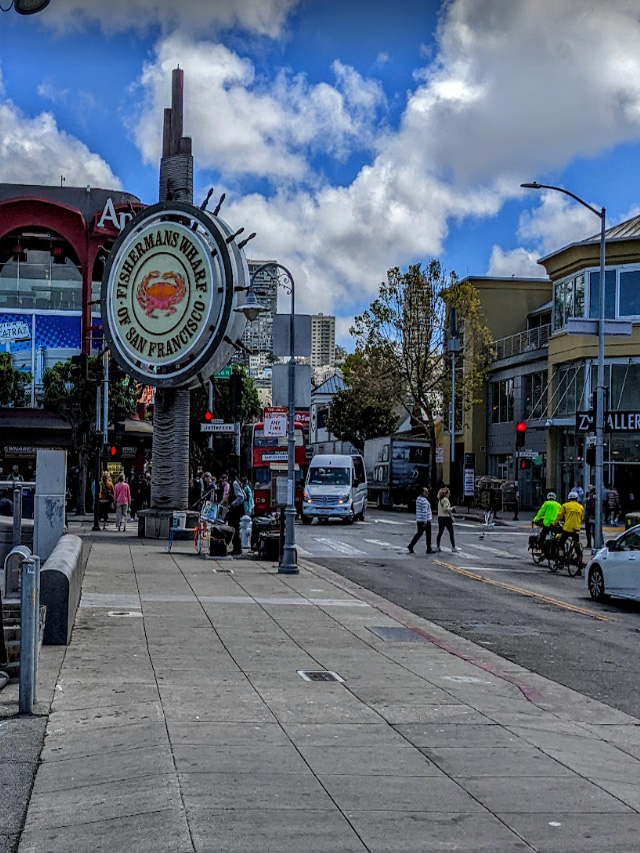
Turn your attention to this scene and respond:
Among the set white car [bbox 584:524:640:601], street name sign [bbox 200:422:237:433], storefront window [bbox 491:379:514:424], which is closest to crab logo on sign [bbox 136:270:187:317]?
street name sign [bbox 200:422:237:433]

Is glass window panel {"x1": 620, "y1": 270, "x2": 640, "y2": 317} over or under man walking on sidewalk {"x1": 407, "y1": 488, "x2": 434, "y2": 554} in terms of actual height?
over

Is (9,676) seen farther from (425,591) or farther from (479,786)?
(425,591)

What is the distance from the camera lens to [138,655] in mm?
11430

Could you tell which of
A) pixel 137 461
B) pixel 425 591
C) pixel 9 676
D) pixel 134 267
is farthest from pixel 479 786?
pixel 137 461

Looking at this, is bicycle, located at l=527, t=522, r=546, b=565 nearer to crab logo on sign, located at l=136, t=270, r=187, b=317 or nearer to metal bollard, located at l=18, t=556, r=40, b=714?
crab logo on sign, located at l=136, t=270, r=187, b=317

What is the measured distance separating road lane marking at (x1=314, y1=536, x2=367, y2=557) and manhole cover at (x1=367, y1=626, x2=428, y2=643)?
45.2 feet

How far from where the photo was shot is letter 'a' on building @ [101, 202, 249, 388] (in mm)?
29250

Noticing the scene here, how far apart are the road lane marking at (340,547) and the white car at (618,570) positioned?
8.97 metres

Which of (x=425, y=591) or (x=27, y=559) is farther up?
(x=27, y=559)

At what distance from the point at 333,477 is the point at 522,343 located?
20.6 meters

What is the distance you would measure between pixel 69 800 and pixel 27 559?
112 inches

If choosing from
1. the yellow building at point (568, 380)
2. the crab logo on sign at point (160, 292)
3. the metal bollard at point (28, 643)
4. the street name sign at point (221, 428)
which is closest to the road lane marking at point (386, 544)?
the street name sign at point (221, 428)

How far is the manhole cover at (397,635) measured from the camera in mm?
13573

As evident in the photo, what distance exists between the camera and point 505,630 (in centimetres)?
1555
